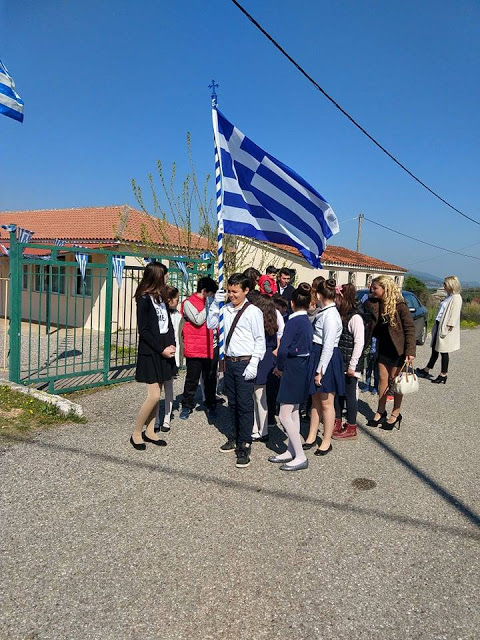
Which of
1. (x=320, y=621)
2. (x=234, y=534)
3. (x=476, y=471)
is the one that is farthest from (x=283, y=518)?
(x=476, y=471)

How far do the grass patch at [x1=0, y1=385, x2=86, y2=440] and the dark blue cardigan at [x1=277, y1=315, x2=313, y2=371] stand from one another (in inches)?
106

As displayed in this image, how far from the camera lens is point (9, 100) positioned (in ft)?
19.7

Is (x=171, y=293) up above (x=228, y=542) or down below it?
above

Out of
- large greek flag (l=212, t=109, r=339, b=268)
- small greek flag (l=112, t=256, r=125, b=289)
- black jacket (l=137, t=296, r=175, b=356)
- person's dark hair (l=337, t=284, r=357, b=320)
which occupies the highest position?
large greek flag (l=212, t=109, r=339, b=268)

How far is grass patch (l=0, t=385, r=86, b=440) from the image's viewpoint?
523 cm

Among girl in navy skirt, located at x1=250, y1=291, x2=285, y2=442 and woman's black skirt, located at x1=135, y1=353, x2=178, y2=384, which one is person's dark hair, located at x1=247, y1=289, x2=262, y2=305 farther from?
woman's black skirt, located at x1=135, y1=353, x2=178, y2=384

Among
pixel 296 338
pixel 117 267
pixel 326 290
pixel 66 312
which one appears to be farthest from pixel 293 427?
pixel 66 312

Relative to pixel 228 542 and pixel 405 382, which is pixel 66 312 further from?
pixel 228 542

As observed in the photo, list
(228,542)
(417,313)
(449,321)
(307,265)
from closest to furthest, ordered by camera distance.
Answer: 1. (228,542)
2. (449,321)
3. (417,313)
4. (307,265)

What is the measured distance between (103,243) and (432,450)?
1344cm

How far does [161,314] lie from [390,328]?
270cm

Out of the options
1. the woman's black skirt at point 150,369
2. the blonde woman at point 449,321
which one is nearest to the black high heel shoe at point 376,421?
the woman's black skirt at point 150,369

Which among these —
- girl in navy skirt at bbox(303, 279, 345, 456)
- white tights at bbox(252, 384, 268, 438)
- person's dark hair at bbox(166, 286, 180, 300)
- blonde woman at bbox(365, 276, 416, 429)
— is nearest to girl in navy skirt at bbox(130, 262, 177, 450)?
person's dark hair at bbox(166, 286, 180, 300)

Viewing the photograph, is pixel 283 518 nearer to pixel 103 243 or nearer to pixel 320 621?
pixel 320 621
